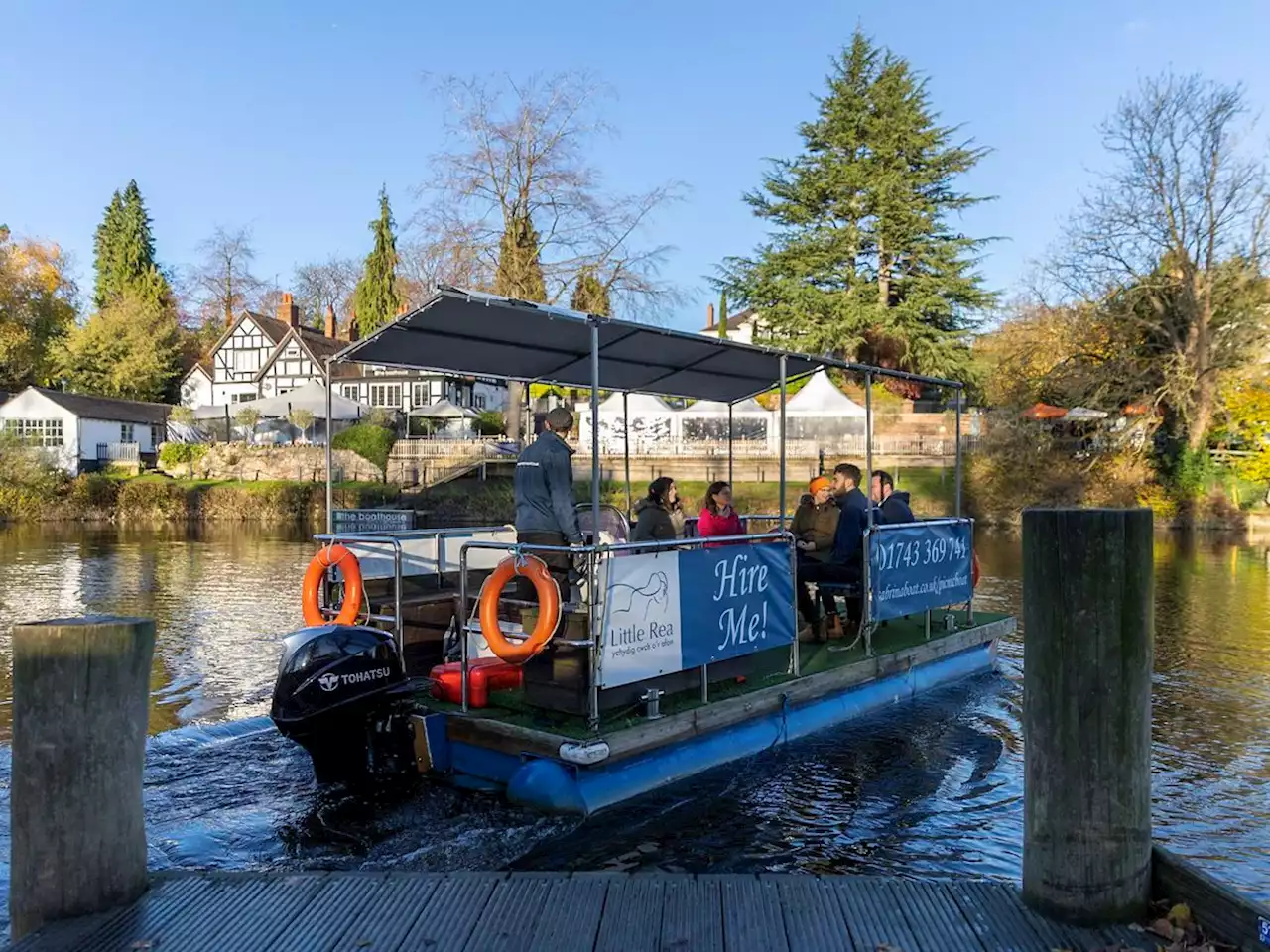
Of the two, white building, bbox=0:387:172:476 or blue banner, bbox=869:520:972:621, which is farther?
white building, bbox=0:387:172:476

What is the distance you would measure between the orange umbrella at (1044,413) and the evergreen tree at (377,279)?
49.6 meters

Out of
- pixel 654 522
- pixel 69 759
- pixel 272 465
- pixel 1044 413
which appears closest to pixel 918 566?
pixel 654 522

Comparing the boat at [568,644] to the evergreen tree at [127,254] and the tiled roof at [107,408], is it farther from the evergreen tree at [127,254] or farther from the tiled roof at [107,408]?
the evergreen tree at [127,254]

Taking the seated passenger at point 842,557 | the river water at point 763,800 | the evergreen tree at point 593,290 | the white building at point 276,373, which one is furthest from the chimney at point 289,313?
the seated passenger at point 842,557

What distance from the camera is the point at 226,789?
309 inches

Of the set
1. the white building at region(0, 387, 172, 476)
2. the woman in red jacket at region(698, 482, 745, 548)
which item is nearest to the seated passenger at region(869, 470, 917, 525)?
the woman in red jacket at region(698, 482, 745, 548)

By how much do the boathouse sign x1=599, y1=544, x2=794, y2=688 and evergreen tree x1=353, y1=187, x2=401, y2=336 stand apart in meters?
71.7

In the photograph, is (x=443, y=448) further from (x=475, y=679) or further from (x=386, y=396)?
(x=475, y=679)

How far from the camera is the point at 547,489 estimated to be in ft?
26.0

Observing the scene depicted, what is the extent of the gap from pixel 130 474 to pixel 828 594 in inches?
1698

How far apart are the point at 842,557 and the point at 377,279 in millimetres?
75625

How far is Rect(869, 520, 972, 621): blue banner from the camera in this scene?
33.6ft

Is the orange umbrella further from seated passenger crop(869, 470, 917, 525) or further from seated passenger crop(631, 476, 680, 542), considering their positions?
seated passenger crop(631, 476, 680, 542)

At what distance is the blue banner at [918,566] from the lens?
33.6 ft
